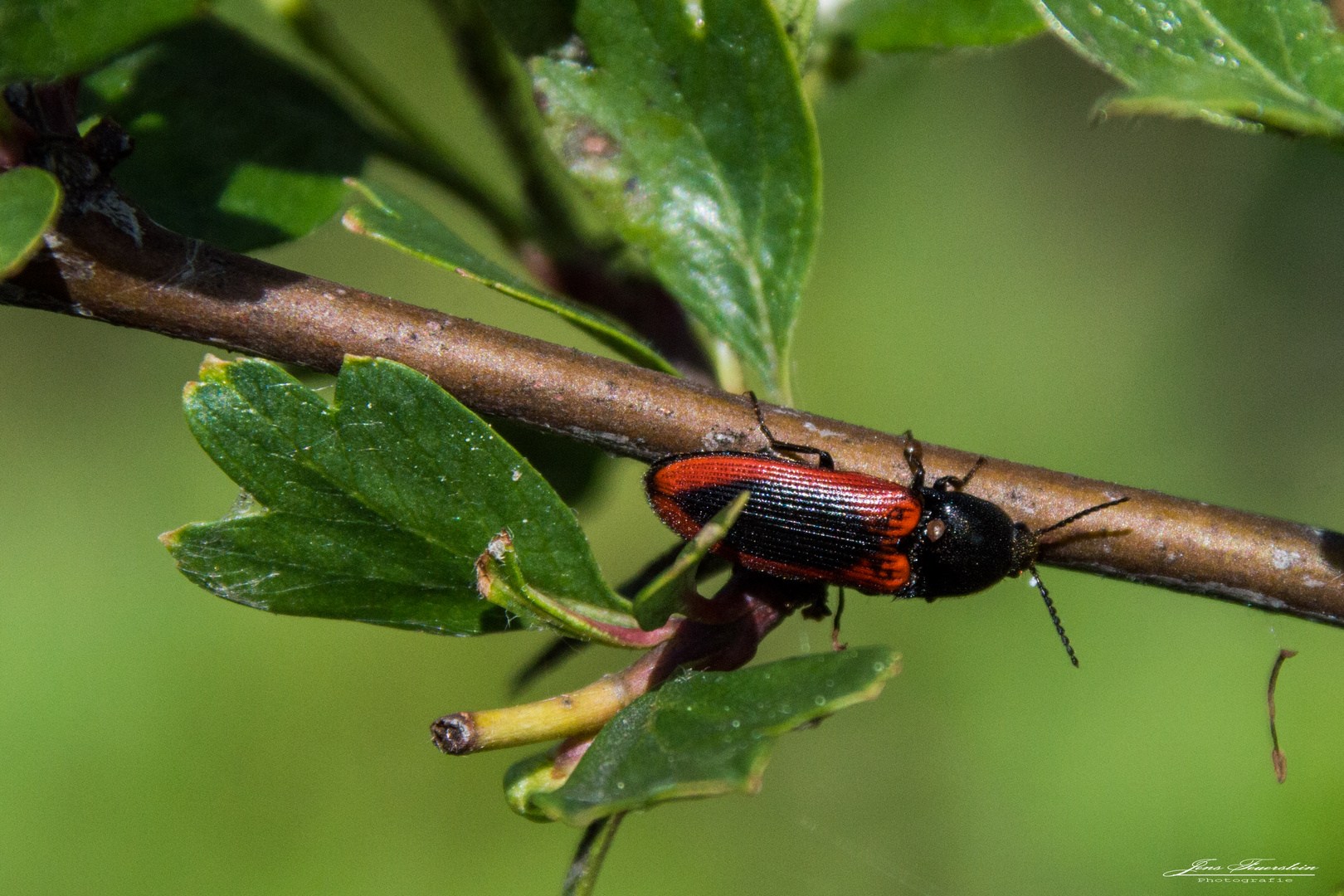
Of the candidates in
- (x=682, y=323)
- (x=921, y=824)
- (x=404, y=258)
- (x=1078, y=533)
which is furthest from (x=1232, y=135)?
(x=1078, y=533)

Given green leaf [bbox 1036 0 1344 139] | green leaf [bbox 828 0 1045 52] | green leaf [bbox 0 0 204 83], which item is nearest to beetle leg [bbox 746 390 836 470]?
green leaf [bbox 1036 0 1344 139]

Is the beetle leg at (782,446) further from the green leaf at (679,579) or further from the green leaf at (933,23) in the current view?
the green leaf at (933,23)

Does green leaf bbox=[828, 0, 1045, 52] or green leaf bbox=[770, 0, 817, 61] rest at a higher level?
green leaf bbox=[828, 0, 1045, 52]

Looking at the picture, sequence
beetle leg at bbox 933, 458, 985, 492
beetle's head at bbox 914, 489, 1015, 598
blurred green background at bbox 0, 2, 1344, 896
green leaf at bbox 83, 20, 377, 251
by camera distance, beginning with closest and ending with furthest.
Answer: beetle leg at bbox 933, 458, 985, 492 < green leaf at bbox 83, 20, 377, 251 < beetle's head at bbox 914, 489, 1015, 598 < blurred green background at bbox 0, 2, 1344, 896

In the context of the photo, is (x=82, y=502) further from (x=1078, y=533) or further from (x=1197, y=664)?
(x=1197, y=664)

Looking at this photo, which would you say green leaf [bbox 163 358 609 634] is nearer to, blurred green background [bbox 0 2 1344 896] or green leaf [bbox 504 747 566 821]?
green leaf [bbox 504 747 566 821]

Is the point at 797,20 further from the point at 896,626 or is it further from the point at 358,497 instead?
the point at 896,626
